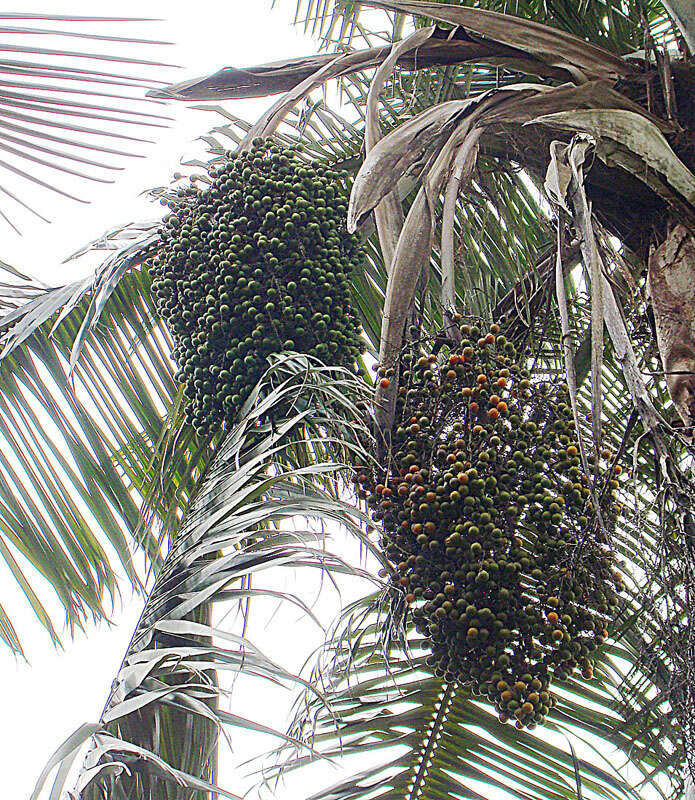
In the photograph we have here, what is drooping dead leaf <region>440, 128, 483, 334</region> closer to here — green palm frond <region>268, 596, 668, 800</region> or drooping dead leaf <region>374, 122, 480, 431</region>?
drooping dead leaf <region>374, 122, 480, 431</region>

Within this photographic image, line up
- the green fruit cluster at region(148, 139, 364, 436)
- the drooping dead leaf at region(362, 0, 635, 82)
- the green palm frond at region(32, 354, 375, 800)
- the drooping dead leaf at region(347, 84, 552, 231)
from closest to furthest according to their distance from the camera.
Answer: the green palm frond at region(32, 354, 375, 800) < the drooping dead leaf at region(347, 84, 552, 231) < the green fruit cluster at region(148, 139, 364, 436) < the drooping dead leaf at region(362, 0, 635, 82)

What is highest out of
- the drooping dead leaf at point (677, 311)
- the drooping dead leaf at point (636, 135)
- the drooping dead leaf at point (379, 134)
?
the drooping dead leaf at point (379, 134)

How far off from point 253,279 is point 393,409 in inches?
15.0

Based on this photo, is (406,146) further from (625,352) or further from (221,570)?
(221,570)

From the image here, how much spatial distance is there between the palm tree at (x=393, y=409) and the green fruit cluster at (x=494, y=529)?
0.24 feet

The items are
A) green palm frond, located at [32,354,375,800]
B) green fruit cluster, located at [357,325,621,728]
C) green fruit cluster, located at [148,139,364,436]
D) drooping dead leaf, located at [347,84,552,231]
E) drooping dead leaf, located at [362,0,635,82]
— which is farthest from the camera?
drooping dead leaf, located at [362,0,635,82]

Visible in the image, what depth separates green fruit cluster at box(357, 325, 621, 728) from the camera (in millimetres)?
1233

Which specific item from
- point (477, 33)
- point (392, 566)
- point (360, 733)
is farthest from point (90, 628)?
point (477, 33)

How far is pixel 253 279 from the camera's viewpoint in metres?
1.61

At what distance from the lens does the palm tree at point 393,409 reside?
1.28 m

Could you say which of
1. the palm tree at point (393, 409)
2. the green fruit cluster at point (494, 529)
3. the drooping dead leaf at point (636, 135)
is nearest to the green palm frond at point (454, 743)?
the palm tree at point (393, 409)

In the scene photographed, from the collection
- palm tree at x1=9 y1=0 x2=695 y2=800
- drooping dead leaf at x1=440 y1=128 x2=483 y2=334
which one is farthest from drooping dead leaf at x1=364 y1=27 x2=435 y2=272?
drooping dead leaf at x1=440 y1=128 x2=483 y2=334

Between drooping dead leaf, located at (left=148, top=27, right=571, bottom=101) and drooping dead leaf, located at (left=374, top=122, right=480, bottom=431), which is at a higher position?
drooping dead leaf, located at (left=148, top=27, right=571, bottom=101)

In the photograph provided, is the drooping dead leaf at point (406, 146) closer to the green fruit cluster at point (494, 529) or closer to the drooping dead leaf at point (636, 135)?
the drooping dead leaf at point (636, 135)
